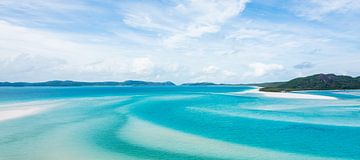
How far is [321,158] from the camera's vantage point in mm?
16359

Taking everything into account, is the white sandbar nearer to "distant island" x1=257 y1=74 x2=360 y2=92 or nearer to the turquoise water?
the turquoise water

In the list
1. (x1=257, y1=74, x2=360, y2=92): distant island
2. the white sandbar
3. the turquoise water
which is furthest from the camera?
(x1=257, y1=74, x2=360, y2=92): distant island

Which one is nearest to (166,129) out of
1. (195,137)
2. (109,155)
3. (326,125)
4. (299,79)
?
(195,137)

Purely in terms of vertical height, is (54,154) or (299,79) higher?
(299,79)

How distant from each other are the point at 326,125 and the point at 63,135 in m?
22.3

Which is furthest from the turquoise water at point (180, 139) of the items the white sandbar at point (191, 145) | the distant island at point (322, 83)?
the distant island at point (322, 83)

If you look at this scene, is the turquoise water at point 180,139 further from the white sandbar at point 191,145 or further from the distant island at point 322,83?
the distant island at point 322,83

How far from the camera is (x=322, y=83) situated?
13138 centimetres

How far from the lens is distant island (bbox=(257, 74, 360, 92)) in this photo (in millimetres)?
125562

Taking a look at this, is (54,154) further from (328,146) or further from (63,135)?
(328,146)

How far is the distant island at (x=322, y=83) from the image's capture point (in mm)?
125562

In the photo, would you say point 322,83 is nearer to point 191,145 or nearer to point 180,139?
point 180,139

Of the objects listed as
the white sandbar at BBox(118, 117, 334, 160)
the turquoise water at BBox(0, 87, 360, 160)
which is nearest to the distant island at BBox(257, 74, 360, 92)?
the turquoise water at BBox(0, 87, 360, 160)

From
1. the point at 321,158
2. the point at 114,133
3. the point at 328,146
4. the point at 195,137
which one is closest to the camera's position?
the point at 321,158
